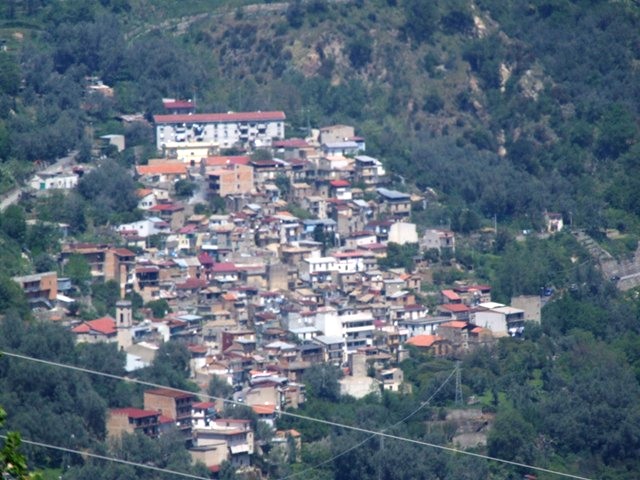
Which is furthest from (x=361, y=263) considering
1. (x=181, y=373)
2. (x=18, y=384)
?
(x=18, y=384)

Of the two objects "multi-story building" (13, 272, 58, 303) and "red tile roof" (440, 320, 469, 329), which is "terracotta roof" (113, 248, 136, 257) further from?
"red tile roof" (440, 320, 469, 329)

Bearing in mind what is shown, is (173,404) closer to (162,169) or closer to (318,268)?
(318,268)

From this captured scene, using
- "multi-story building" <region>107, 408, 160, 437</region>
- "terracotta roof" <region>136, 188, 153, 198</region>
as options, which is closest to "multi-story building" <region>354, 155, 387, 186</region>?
"terracotta roof" <region>136, 188, 153, 198</region>

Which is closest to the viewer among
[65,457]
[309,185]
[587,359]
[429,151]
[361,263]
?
[65,457]

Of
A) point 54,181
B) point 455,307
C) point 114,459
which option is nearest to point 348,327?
point 455,307

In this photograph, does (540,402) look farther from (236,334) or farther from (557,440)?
(236,334)

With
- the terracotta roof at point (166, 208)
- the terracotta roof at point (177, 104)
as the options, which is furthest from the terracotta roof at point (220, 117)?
the terracotta roof at point (166, 208)
